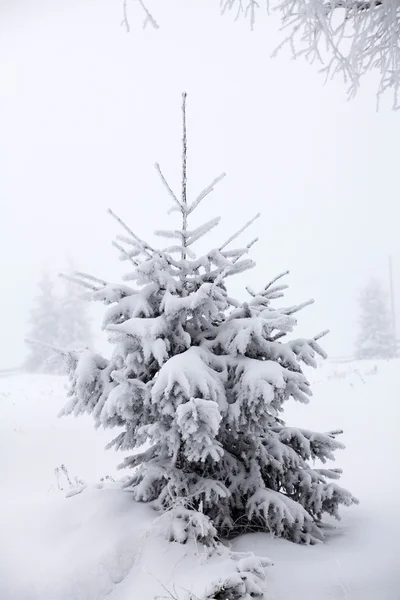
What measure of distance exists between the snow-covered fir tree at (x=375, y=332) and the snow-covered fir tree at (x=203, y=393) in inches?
1283

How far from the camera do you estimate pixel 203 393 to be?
363 cm

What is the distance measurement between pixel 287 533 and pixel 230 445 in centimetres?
92

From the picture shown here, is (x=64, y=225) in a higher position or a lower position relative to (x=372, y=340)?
higher

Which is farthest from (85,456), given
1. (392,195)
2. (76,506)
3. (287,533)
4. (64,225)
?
(392,195)

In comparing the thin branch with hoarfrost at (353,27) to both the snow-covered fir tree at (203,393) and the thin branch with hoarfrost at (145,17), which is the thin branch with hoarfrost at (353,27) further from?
the snow-covered fir tree at (203,393)

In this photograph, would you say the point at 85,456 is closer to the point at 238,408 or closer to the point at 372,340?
the point at 238,408

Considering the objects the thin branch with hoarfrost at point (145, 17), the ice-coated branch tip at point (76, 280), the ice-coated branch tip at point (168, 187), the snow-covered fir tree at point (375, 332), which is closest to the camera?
the thin branch with hoarfrost at point (145, 17)

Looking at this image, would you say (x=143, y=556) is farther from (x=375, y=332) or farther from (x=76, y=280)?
(x=375, y=332)

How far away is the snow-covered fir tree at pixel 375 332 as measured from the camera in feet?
115

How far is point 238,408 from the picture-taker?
3.83 m

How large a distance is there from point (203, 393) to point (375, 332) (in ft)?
112

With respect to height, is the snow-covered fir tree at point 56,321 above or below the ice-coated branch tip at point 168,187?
below

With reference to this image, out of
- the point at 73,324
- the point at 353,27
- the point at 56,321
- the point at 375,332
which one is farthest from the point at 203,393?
the point at 375,332

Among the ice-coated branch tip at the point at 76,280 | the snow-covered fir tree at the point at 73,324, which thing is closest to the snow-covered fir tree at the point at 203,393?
the ice-coated branch tip at the point at 76,280
